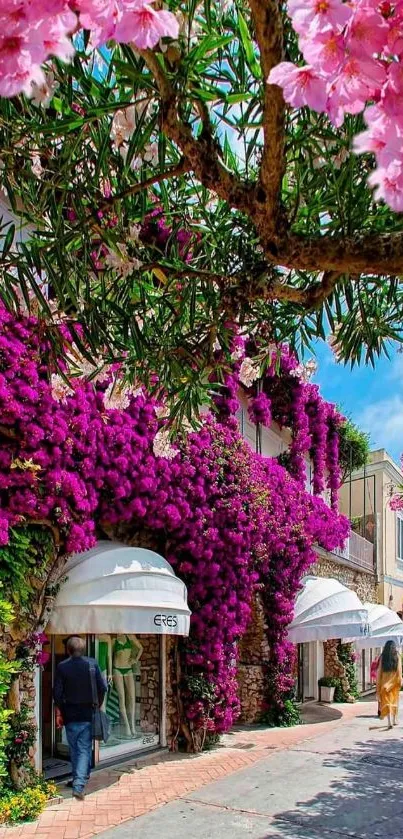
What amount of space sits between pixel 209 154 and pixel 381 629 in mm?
19199

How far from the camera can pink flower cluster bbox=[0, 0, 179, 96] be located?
1608 millimetres

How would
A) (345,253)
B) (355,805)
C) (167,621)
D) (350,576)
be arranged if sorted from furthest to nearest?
(350,576) → (167,621) → (355,805) → (345,253)

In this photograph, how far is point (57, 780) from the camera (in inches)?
407

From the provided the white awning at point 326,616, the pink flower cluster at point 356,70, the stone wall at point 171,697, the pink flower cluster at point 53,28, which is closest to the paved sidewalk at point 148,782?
the stone wall at point 171,697

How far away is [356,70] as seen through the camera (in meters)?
1.73

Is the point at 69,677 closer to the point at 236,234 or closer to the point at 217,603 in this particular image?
the point at 217,603

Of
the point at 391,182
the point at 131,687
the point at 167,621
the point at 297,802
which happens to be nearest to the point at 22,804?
the point at 167,621

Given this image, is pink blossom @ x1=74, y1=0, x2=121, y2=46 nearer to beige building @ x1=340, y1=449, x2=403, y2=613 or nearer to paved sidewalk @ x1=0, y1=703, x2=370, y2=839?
paved sidewalk @ x1=0, y1=703, x2=370, y2=839

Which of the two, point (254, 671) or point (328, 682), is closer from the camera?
point (254, 671)

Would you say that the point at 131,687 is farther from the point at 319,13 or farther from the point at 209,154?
the point at 319,13

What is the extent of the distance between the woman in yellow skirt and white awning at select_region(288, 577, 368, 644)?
0.76 metres

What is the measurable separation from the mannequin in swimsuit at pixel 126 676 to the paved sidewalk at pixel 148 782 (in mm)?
709

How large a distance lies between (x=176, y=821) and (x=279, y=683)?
24.9 ft

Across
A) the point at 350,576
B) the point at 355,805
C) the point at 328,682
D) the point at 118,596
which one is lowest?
the point at 328,682
